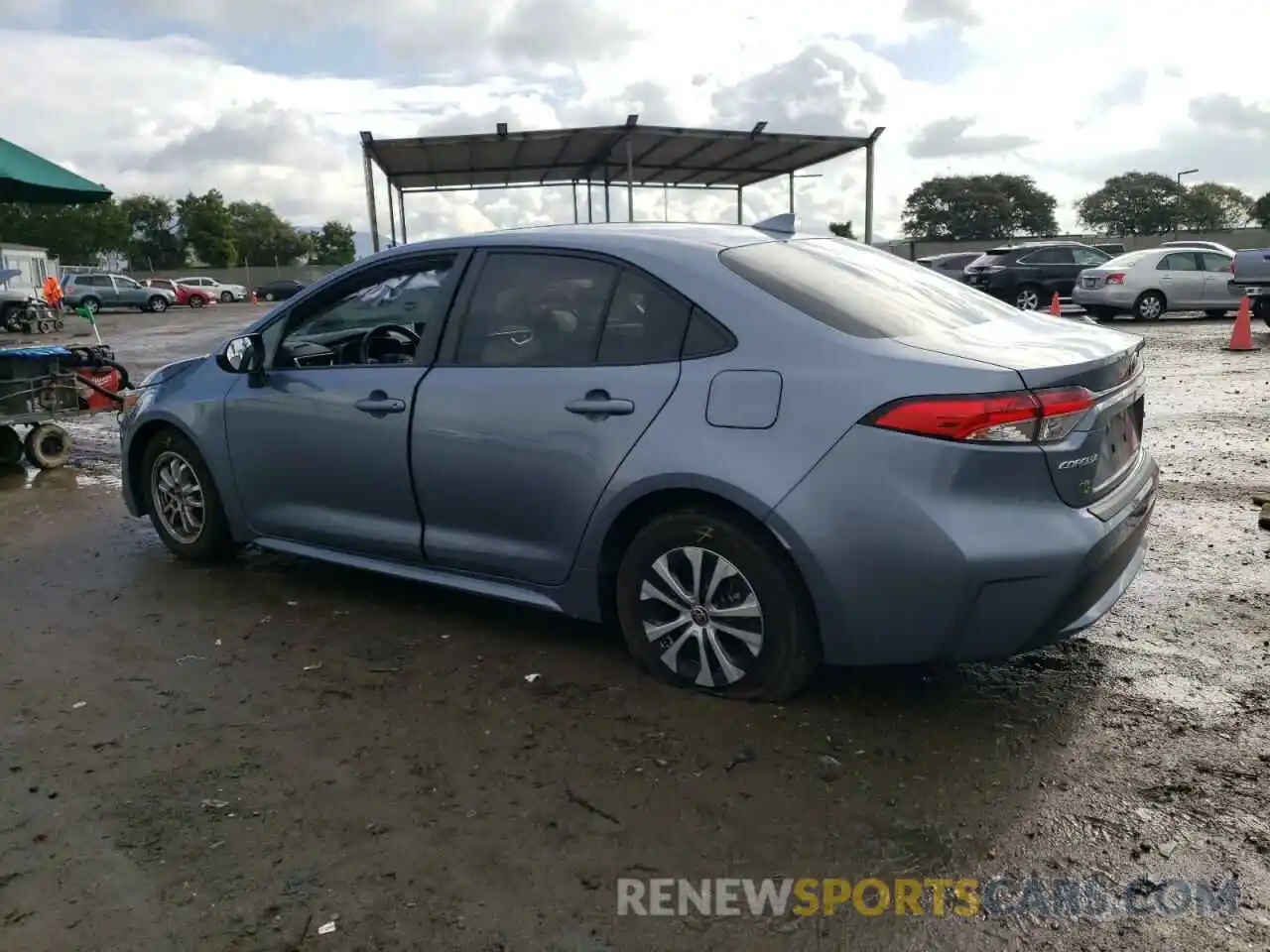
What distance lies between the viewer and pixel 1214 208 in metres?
82.2

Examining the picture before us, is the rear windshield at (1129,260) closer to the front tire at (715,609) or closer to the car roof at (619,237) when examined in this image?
the car roof at (619,237)

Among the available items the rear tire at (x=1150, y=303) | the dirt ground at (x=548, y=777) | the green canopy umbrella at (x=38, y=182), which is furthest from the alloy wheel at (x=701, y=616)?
the rear tire at (x=1150, y=303)

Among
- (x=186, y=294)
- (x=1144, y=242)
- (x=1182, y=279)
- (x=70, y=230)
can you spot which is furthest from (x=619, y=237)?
(x=70, y=230)

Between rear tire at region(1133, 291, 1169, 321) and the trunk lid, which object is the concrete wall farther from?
the trunk lid

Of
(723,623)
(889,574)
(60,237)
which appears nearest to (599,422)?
(723,623)

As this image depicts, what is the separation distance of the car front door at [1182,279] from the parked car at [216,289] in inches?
1650

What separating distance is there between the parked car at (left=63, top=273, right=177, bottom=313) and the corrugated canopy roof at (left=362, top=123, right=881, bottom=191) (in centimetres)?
2814

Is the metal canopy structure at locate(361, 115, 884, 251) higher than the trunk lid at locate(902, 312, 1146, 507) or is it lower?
higher

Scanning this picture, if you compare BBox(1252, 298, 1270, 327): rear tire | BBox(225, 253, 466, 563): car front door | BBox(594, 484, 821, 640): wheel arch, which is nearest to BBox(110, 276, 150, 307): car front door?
BBox(1252, 298, 1270, 327): rear tire

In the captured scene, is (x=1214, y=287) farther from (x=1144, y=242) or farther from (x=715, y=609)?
(x=1144, y=242)

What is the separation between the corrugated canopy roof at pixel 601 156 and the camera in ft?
47.7

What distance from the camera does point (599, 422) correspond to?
363 centimetres

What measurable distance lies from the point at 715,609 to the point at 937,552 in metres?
0.77

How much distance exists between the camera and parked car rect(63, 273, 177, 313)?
132 ft
